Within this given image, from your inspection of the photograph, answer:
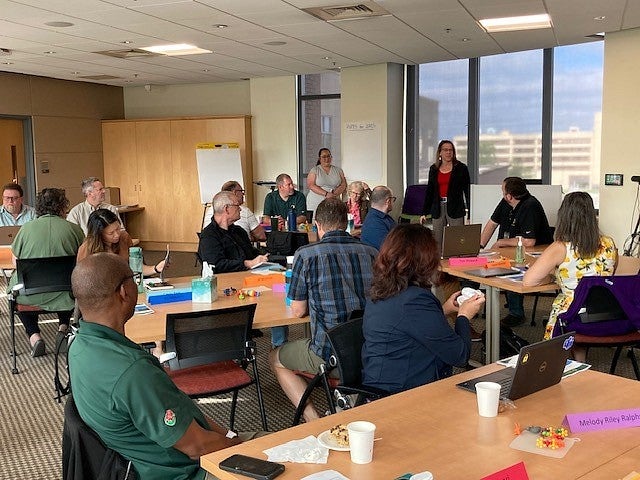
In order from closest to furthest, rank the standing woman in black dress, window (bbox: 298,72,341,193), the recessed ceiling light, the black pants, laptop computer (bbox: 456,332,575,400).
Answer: laptop computer (bbox: 456,332,575,400) → the black pants → the recessed ceiling light → the standing woman in black dress → window (bbox: 298,72,341,193)

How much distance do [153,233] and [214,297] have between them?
8.79m

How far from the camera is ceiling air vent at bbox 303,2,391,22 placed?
21.0ft

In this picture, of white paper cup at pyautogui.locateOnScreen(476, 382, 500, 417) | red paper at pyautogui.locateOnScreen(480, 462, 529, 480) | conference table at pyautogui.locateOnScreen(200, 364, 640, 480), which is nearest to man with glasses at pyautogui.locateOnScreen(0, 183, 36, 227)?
conference table at pyautogui.locateOnScreen(200, 364, 640, 480)

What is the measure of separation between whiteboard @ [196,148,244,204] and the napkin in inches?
388

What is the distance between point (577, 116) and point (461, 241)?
16.3 feet

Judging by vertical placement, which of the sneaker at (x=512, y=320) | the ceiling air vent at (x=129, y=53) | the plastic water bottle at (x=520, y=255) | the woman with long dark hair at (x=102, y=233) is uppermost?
the ceiling air vent at (x=129, y=53)

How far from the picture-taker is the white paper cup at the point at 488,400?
227 cm

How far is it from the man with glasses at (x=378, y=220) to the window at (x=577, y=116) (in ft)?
15.9

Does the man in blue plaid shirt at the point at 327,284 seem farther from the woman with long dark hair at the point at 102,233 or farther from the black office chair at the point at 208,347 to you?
the woman with long dark hair at the point at 102,233

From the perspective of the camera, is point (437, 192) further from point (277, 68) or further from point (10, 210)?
point (10, 210)

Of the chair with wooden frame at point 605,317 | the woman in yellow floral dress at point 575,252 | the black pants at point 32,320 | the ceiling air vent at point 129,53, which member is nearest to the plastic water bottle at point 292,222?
the black pants at point 32,320

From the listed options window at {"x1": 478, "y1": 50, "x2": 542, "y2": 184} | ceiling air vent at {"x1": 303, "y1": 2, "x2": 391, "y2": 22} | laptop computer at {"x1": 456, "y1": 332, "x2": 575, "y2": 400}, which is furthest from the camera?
window at {"x1": 478, "y1": 50, "x2": 542, "y2": 184}

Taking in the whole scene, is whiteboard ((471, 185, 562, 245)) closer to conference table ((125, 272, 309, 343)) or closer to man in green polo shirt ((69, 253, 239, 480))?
conference table ((125, 272, 309, 343))

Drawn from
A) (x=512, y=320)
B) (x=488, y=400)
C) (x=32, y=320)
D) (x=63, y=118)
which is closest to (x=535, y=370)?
(x=488, y=400)
